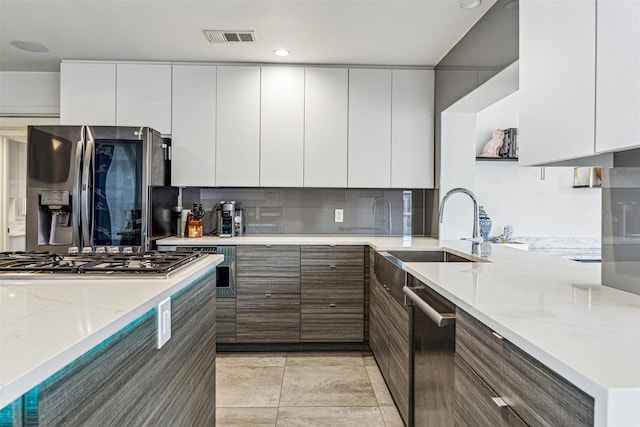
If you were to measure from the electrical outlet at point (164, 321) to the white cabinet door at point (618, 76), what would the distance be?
51.9 inches

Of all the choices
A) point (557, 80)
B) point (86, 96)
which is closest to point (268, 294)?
point (86, 96)

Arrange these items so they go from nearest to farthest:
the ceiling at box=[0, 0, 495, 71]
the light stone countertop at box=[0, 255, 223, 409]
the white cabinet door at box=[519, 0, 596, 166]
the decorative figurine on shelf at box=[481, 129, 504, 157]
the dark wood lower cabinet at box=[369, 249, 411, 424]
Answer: the light stone countertop at box=[0, 255, 223, 409] < the white cabinet door at box=[519, 0, 596, 166] < the dark wood lower cabinet at box=[369, 249, 411, 424] < the ceiling at box=[0, 0, 495, 71] < the decorative figurine on shelf at box=[481, 129, 504, 157]

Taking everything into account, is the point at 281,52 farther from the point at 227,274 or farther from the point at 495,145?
the point at 495,145

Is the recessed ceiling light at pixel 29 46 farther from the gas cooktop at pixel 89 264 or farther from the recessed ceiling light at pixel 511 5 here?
the recessed ceiling light at pixel 511 5

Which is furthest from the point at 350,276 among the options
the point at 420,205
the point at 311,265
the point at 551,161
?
the point at 551,161

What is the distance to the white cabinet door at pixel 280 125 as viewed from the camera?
3766 mm

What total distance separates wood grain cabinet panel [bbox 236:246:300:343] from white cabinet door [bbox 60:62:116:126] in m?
1.62

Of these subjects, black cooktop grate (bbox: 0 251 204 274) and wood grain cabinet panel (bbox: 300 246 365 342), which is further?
wood grain cabinet panel (bbox: 300 246 365 342)

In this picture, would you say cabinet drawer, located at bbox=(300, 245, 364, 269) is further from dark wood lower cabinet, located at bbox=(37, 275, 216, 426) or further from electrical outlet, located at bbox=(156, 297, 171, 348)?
electrical outlet, located at bbox=(156, 297, 171, 348)

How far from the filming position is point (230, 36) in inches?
125

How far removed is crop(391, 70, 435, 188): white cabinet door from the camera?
3.81m

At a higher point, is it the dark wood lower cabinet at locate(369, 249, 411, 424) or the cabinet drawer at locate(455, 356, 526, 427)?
the cabinet drawer at locate(455, 356, 526, 427)

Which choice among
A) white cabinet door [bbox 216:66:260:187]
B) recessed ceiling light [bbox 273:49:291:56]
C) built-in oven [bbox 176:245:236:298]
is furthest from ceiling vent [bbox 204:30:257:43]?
built-in oven [bbox 176:245:236:298]

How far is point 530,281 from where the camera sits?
1.62 m
